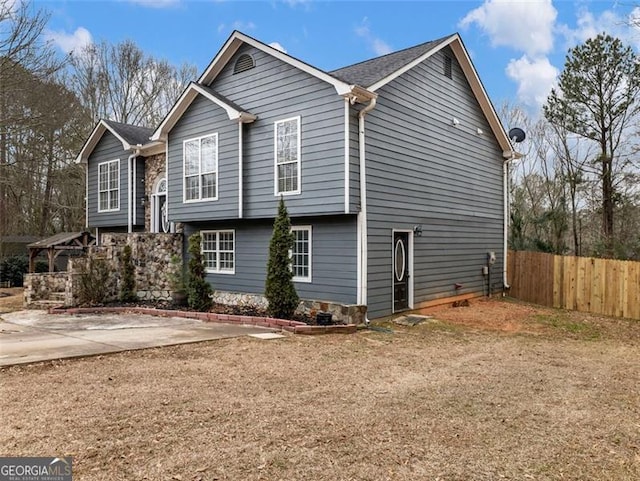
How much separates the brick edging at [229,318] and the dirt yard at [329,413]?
121 cm

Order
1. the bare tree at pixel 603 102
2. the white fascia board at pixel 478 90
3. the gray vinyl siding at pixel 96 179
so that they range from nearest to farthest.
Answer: the white fascia board at pixel 478 90 → the bare tree at pixel 603 102 → the gray vinyl siding at pixel 96 179

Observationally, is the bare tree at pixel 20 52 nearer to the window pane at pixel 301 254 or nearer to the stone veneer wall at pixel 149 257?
the stone veneer wall at pixel 149 257

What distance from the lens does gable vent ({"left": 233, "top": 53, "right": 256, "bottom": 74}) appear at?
11570 mm

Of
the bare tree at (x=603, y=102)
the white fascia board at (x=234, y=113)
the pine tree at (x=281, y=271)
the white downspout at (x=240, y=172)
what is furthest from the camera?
the bare tree at (x=603, y=102)

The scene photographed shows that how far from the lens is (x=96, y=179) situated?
56.3 feet

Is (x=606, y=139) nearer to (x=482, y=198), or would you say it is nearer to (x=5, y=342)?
(x=482, y=198)

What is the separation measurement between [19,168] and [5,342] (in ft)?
49.8

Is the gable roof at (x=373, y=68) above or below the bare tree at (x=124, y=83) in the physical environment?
below

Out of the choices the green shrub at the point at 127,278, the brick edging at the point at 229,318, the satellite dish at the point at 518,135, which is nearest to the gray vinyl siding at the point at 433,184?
the satellite dish at the point at 518,135

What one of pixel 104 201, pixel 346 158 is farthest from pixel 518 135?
pixel 104 201

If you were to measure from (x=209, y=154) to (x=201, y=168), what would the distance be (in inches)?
18.9

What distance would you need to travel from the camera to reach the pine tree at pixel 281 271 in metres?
9.54

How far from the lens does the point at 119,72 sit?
958 inches

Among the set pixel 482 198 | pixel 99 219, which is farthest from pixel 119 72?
pixel 482 198
